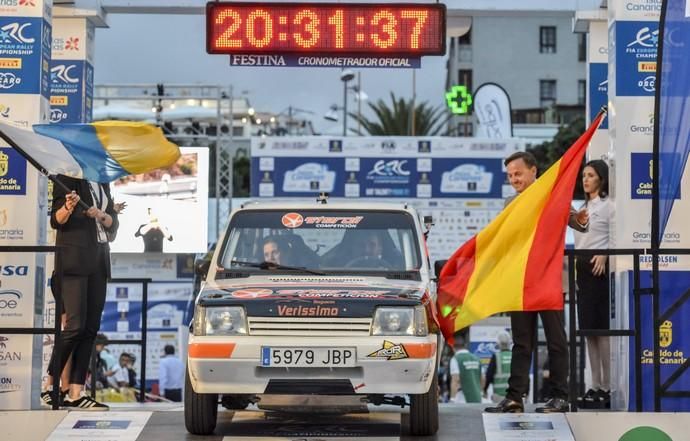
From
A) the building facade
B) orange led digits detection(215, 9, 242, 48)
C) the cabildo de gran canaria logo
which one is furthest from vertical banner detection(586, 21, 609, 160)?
the building facade

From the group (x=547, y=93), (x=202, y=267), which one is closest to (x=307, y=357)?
(x=202, y=267)

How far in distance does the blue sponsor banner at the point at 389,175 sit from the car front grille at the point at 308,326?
24411mm

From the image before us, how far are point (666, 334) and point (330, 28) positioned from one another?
4.88 m

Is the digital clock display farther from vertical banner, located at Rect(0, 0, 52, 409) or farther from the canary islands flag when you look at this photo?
vertical banner, located at Rect(0, 0, 52, 409)

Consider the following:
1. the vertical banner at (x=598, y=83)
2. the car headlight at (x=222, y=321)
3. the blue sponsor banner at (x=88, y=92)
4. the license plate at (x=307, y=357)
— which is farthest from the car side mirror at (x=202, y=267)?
the vertical banner at (x=598, y=83)

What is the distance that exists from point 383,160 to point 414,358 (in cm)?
2463

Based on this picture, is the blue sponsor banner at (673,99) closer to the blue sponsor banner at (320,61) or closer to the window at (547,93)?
the blue sponsor banner at (320,61)

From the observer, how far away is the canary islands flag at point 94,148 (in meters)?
11.4

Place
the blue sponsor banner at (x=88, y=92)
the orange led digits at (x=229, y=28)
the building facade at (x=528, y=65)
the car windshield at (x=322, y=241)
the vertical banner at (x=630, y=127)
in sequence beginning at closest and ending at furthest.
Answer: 1. the car windshield at (x=322, y=241)
2. the vertical banner at (x=630, y=127)
3. the orange led digits at (x=229, y=28)
4. the blue sponsor banner at (x=88, y=92)
5. the building facade at (x=528, y=65)

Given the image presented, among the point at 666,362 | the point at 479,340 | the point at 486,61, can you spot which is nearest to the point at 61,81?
the point at 666,362

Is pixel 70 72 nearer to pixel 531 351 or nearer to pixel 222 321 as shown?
pixel 222 321

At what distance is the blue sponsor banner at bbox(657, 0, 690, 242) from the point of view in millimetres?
10016

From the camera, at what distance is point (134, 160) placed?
11938 millimetres

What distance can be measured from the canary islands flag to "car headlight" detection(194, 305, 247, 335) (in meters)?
2.68
